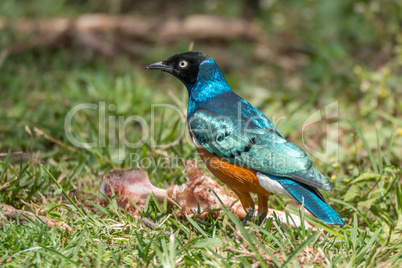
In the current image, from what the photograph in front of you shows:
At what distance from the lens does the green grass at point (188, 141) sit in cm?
275

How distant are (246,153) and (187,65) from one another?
37.9 inches

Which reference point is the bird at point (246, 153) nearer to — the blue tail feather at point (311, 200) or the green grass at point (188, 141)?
the blue tail feather at point (311, 200)

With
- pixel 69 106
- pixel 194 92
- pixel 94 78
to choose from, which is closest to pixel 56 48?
pixel 94 78

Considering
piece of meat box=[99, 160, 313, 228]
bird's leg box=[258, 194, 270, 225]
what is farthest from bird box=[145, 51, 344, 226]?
piece of meat box=[99, 160, 313, 228]

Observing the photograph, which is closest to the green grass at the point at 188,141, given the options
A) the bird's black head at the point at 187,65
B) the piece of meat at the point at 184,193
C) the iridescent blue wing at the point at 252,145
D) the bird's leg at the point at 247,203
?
the piece of meat at the point at 184,193

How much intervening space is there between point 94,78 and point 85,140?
1588 millimetres

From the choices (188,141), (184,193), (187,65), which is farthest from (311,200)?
(188,141)

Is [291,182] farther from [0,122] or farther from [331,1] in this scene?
[331,1]

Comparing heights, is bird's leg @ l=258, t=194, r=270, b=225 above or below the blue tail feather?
below

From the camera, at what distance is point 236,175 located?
3.13 meters

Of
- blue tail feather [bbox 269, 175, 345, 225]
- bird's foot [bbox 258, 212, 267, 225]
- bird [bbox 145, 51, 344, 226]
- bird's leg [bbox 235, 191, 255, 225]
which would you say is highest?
bird [bbox 145, 51, 344, 226]

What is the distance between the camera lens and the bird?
2.99m

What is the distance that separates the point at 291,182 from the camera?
3.04 meters

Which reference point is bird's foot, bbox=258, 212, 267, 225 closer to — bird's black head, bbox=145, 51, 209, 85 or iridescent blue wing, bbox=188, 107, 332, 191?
iridescent blue wing, bbox=188, 107, 332, 191
